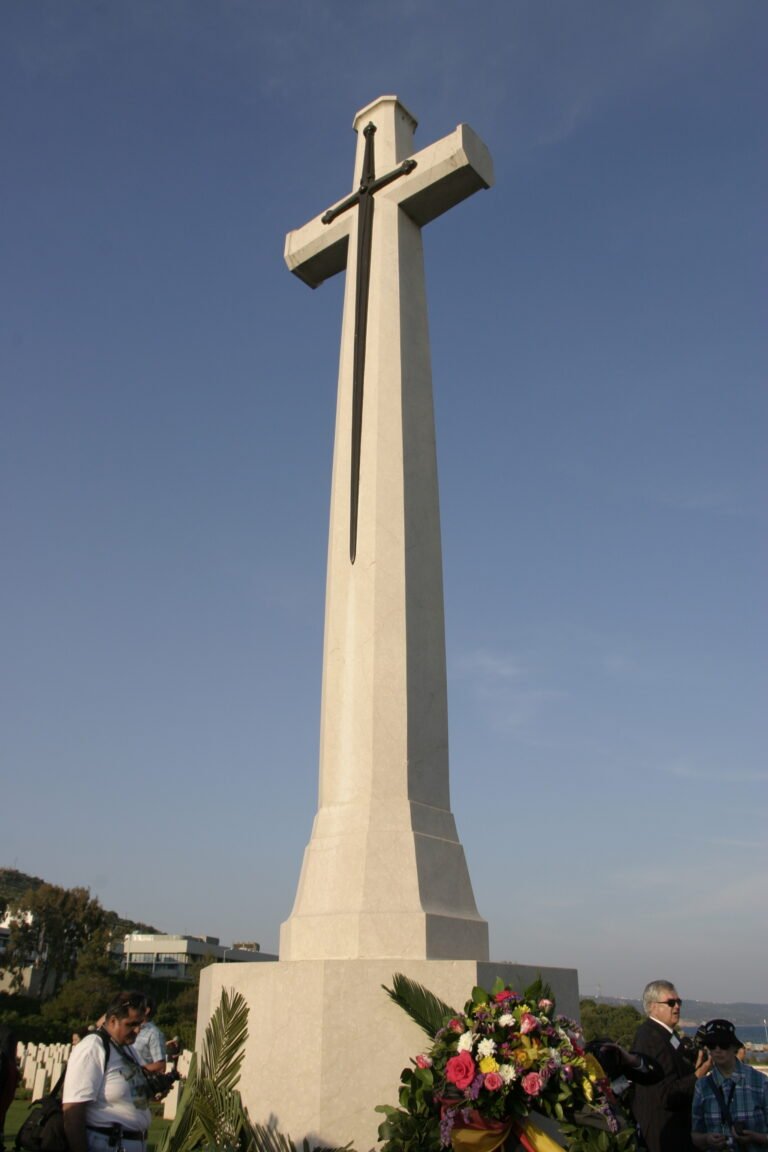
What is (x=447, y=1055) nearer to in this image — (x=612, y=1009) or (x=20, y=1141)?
(x=20, y=1141)

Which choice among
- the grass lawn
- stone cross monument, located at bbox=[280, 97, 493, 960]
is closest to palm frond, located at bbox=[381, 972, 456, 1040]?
stone cross monument, located at bbox=[280, 97, 493, 960]

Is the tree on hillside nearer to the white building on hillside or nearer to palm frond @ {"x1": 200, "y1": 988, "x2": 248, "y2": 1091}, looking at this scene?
the white building on hillside

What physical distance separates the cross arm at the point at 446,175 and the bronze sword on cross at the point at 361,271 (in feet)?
0.54

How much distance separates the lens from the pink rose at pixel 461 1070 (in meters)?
4.56

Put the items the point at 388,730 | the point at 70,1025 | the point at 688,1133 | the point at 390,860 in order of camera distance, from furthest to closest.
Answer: the point at 70,1025, the point at 388,730, the point at 390,860, the point at 688,1133

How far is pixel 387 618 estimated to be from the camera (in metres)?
7.54

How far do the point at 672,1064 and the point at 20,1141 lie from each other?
13.0ft

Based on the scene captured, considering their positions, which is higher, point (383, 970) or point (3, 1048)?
point (383, 970)

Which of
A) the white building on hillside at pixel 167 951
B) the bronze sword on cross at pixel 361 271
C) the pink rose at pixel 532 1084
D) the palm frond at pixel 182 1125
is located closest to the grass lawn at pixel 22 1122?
the palm frond at pixel 182 1125

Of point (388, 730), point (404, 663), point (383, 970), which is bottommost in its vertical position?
point (383, 970)

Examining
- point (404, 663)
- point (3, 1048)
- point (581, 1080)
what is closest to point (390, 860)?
point (404, 663)

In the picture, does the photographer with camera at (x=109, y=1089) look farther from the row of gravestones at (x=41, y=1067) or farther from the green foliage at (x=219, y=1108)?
the row of gravestones at (x=41, y=1067)

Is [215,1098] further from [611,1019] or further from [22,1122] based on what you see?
[611,1019]

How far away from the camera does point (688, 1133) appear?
579cm
